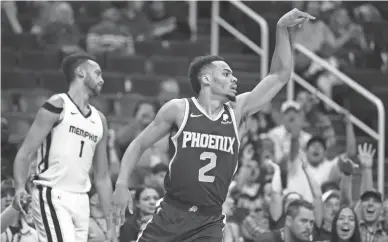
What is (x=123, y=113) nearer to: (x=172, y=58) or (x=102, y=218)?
(x=172, y=58)

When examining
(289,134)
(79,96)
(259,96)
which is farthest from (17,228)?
(289,134)

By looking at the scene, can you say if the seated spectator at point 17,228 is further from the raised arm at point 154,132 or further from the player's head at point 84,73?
the raised arm at point 154,132

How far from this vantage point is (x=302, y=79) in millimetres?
15570

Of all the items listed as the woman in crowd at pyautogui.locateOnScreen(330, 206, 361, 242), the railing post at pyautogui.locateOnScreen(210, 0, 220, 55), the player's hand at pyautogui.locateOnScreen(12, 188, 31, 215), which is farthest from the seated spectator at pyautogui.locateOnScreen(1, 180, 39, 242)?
the railing post at pyautogui.locateOnScreen(210, 0, 220, 55)

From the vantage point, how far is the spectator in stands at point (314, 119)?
14.5 m

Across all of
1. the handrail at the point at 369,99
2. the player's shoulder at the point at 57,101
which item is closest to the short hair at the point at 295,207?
the player's shoulder at the point at 57,101

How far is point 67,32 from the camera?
15914 mm

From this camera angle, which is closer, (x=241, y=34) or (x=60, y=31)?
(x=60, y=31)

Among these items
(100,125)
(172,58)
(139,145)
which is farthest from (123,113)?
(139,145)

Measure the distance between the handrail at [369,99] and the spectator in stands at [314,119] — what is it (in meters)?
0.20

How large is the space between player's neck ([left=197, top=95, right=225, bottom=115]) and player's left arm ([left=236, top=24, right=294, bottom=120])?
176mm

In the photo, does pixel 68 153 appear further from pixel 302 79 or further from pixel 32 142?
pixel 302 79

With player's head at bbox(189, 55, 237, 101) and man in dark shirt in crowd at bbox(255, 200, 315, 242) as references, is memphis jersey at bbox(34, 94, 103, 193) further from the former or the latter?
man in dark shirt in crowd at bbox(255, 200, 315, 242)

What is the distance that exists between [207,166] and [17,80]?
778cm
